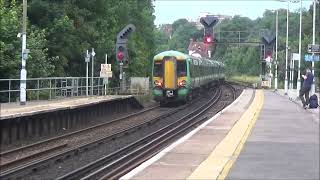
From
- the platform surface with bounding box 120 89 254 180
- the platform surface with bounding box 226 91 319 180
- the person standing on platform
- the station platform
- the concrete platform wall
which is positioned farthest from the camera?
the person standing on platform

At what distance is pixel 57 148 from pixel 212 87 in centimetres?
4396

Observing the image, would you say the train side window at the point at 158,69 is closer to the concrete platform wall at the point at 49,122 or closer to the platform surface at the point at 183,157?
the concrete platform wall at the point at 49,122

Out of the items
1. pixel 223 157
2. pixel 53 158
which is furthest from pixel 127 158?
pixel 223 157

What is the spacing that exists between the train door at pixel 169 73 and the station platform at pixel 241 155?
17.5 metres

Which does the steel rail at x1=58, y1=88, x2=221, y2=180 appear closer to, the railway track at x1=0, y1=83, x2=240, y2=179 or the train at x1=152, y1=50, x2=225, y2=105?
the railway track at x1=0, y1=83, x2=240, y2=179

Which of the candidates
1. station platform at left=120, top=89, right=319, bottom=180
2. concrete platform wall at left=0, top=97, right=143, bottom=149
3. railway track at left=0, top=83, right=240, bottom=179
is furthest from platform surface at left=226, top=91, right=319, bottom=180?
concrete platform wall at left=0, top=97, right=143, bottom=149

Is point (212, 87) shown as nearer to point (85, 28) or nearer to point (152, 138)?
point (85, 28)

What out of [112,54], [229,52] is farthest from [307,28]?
[112,54]

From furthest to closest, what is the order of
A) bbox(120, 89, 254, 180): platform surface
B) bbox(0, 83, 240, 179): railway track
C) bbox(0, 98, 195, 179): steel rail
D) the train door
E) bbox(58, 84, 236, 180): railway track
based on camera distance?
the train door, bbox(0, 83, 240, 179): railway track, bbox(0, 98, 195, 179): steel rail, bbox(58, 84, 236, 180): railway track, bbox(120, 89, 254, 180): platform surface

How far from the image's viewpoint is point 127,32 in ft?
132

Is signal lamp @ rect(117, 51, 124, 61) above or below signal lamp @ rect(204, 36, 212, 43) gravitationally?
below

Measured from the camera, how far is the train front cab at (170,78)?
122ft

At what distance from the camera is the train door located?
37.1 meters

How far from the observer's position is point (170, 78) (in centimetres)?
3731
